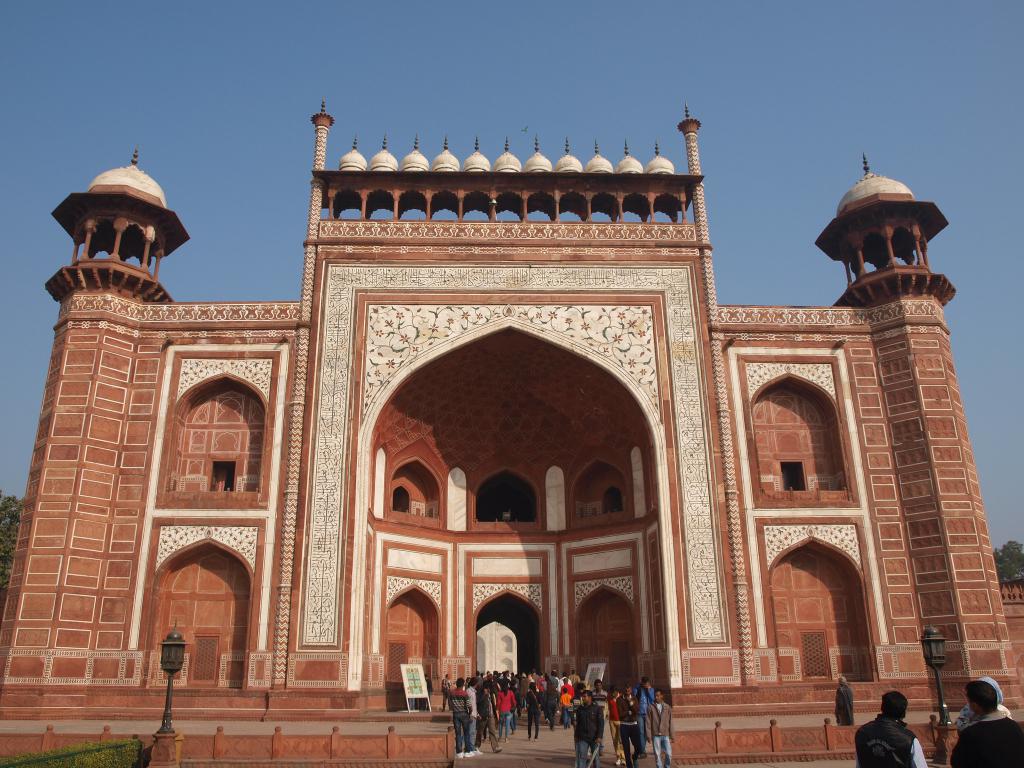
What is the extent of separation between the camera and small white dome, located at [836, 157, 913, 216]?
17859mm

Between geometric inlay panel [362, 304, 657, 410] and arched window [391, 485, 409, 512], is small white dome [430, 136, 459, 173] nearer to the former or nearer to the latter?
geometric inlay panel [362, 304, 657, 410]

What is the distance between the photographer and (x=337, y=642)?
1445 cm

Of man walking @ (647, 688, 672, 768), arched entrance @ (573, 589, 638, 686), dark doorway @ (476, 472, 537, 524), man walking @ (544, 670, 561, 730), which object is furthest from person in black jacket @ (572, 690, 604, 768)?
dark doorway @ (476, 472, 537, 524)

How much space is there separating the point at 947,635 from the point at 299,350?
511 inches

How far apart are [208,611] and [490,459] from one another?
6.94 meters

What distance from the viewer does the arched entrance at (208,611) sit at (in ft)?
49.4

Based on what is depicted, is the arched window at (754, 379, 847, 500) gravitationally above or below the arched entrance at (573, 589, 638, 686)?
above

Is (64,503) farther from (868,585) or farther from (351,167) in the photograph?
(868,585)

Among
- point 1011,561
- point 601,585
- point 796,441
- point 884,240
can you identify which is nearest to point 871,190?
point 884,240

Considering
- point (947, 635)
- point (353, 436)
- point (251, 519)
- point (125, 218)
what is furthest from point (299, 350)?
point (947, 635)

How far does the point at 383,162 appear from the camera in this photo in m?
18.2

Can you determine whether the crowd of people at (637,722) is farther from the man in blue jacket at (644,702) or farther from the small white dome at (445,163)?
the small white dome at (445,163)

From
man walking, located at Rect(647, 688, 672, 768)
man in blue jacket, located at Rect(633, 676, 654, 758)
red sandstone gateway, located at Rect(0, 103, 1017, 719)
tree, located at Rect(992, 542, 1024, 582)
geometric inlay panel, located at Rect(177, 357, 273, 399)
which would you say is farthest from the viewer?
tree, located at Rect(992, 542, 1024, 582)

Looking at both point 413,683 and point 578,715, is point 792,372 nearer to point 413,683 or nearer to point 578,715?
point 413,683
